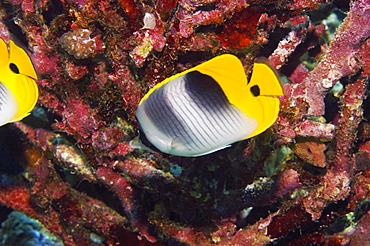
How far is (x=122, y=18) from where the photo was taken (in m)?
2.73

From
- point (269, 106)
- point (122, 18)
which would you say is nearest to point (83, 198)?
point (122, 18)

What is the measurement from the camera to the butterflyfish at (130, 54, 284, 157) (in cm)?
181

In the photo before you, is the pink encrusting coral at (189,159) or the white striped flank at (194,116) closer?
the white striped flank at (194,116)

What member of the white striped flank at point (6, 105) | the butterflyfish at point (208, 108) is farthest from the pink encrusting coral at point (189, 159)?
the white striped flank at point (6, 105)

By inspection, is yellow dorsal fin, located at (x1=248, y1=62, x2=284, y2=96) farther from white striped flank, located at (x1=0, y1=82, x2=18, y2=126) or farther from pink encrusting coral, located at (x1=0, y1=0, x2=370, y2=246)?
white striped flank, located at (x1=0, y1=82, x2=18, y2=126)

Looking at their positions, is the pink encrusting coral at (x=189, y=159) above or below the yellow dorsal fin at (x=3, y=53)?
below

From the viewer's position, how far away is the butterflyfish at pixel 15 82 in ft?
6.86

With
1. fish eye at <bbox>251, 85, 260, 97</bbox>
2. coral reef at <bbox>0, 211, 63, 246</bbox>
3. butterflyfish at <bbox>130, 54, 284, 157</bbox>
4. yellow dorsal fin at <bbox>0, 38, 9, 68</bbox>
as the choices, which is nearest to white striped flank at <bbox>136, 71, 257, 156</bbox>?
butterflyfish at <bbox>130, 54, 284, 157</bbox>

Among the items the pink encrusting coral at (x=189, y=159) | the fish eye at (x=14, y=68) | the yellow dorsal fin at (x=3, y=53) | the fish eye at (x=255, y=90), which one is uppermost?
the yellow dorsal fin at (x=3, y=53)

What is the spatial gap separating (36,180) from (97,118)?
172cm

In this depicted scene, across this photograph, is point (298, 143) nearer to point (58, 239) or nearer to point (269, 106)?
point (269, 106)

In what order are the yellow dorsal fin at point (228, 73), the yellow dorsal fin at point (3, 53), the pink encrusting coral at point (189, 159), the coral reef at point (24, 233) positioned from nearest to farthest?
the yellow dorsal fin at point (228, 73)
the yellow dorsal fin at point (3, 53)
the pink encrusting coral at point (189, 159)
the coral reef at point (24, 233)

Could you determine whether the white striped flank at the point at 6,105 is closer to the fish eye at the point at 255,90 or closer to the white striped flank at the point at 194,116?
the white striped flank at the point at 194,116

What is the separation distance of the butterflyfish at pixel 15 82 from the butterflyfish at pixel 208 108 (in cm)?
82
